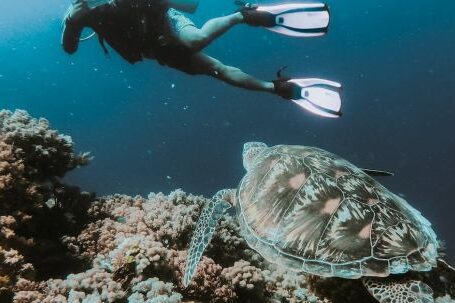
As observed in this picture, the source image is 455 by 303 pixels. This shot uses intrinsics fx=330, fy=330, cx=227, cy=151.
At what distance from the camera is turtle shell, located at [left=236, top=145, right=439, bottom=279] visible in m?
2.11

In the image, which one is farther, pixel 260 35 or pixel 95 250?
pixel 260 35

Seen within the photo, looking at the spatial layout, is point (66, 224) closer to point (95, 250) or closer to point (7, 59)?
point (95, 250)

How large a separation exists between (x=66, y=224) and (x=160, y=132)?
4989cm

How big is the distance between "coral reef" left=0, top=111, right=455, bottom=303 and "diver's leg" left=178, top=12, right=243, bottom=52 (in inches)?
104

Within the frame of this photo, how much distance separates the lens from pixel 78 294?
6.87ft

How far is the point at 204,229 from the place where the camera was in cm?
286

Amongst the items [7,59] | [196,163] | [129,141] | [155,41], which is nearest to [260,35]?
[196,163]

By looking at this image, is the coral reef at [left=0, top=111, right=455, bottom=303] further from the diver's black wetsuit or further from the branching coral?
the diver's black wetsuit

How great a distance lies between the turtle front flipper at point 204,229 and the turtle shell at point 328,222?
0.25 meters

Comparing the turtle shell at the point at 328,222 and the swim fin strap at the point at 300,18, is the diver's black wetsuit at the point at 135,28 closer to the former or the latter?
the swim fin strap at the point at 300,18

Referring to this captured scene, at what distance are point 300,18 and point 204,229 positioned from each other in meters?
4.26

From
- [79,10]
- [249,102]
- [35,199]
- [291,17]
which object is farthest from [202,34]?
[249,102]

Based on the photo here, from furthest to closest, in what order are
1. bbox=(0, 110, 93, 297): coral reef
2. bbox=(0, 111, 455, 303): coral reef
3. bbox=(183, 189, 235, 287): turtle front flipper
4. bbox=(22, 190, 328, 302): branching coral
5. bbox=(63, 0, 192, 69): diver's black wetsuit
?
bbox=(63, 0, 192, 69): diver's black wetsuit → bbox=(0, 110, 93, 297): coral reef → bbox=(183, 189, 235, 287): turtle front flipper → bbox=(22, 190, 328, 302): branching coral → bbox=(0, 111, 455, 303): coral reef

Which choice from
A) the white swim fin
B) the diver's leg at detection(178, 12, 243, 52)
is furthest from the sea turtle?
the white swim fin
